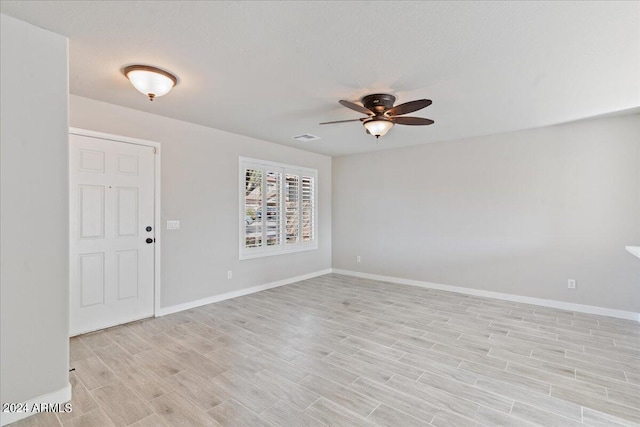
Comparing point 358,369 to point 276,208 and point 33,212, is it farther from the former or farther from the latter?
point 276,208

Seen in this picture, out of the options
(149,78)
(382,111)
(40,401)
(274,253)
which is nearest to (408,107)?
(382,111)

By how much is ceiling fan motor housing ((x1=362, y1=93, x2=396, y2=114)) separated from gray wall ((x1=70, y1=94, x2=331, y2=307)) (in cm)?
225

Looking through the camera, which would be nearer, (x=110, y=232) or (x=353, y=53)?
(x=353, y=53)

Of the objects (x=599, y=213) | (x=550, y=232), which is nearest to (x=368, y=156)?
(x=550, y=232)

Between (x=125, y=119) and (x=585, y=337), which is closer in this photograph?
(x=585, y=337)

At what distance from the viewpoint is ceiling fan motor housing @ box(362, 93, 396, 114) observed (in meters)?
3.05

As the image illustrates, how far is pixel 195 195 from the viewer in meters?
4.27

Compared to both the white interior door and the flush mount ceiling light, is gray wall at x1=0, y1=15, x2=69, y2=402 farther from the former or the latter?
the white interior door

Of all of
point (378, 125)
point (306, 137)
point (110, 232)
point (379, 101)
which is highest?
point (306, 137)

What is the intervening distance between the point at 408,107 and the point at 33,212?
9.94ft

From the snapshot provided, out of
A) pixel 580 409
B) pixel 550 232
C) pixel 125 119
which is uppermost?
pixel 125 119

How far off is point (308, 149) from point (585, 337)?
485 cm

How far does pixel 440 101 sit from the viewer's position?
131 inches

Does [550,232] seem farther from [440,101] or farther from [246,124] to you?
[246,124]
